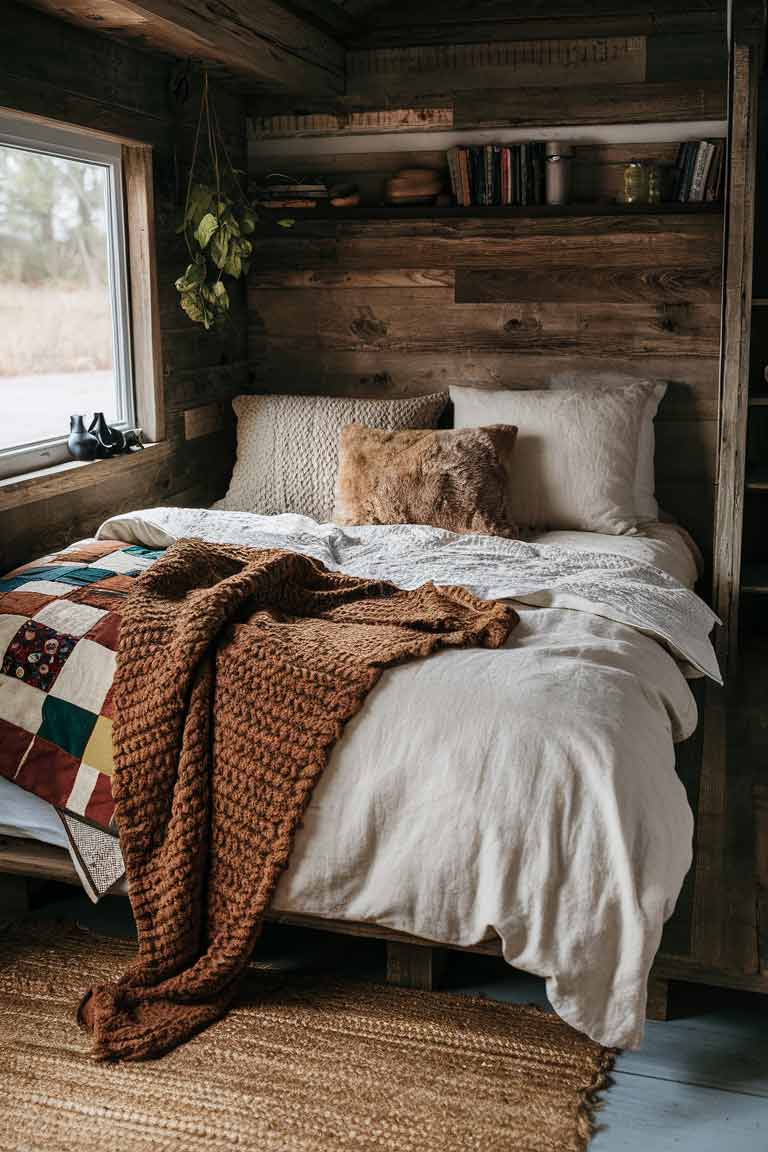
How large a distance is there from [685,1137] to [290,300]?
3.43 m

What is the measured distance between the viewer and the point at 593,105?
412 cm

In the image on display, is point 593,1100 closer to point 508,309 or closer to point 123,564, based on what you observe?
point 123,564

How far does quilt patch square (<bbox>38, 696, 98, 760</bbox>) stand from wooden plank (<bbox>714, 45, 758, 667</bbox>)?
2240mm

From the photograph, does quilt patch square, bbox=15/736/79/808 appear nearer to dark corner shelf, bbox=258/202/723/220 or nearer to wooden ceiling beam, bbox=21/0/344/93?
wooden ceiling beam, bbox=21/0/344/93

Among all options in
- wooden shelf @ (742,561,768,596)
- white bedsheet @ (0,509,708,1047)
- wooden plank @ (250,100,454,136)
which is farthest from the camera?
wooden plank @ (250,100,454,136)

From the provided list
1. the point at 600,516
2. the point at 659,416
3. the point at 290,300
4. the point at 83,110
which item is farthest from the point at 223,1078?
the point at 290,300

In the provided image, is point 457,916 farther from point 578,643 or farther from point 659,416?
point 659,416

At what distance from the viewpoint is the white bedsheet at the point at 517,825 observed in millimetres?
1998

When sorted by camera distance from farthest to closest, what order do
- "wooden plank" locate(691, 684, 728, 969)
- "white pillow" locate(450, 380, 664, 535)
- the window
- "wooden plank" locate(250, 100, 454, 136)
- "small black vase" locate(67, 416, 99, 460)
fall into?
"wooden plank" locate(250, 100, 454, 136) < "white pillow" locate(450, 380, 664, 535) < "small black vase" locate(67, 416, 99, 460) < the window < "wooden plank" locate(691, 684, 728, 969)

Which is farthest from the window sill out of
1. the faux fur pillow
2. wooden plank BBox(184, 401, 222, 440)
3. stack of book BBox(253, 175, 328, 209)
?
stack of book BBox(253, 175, 328, 209)

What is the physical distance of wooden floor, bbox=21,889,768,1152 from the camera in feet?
6.19

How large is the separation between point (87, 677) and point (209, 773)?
37cm

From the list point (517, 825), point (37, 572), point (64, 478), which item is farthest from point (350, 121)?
point (517, 825)

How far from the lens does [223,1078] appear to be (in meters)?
2.01
